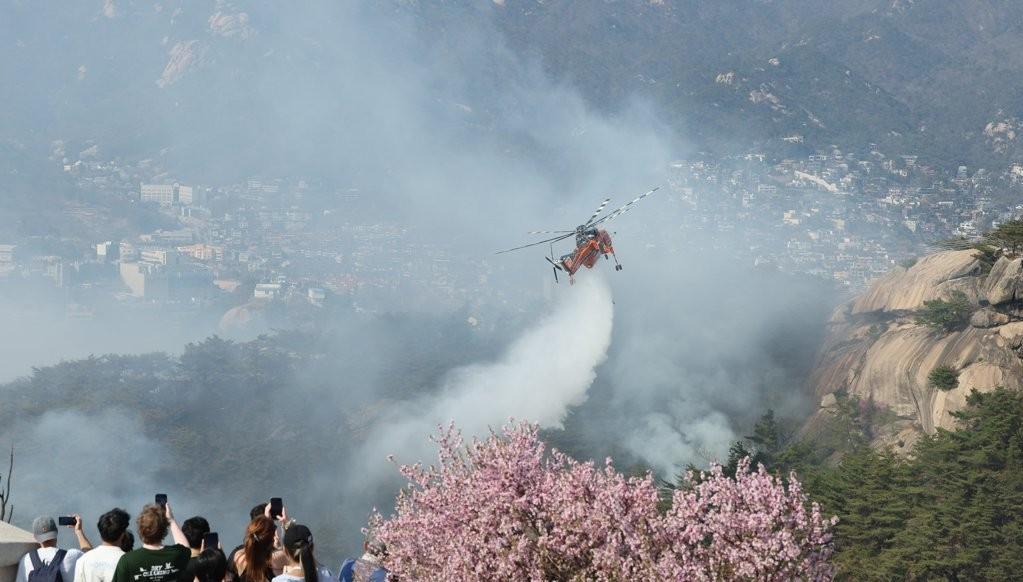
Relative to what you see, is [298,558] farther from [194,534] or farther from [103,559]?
[103,559]

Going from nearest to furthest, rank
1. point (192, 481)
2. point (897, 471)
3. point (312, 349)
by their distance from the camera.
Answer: point (897, 471) → point (192, 481) → point (312, 349)

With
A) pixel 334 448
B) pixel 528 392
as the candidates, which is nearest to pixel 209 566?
pixel 334 448

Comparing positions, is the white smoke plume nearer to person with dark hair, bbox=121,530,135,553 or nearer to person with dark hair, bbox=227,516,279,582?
person with dark hair, bbox=121,530,135,553

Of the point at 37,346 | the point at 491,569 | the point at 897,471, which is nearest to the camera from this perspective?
the point at 491,569

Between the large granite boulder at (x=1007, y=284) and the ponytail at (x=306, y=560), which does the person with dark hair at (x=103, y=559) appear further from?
the large granite boulder at (x=1007, y=284)

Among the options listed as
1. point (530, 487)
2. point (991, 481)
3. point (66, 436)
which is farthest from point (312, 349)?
point (530, 487)

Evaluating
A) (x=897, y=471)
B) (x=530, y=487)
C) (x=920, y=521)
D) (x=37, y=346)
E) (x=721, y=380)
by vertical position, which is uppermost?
(x=37, y=346)

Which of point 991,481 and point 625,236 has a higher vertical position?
point 625,236

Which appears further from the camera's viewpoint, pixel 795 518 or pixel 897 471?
pixel 897 471

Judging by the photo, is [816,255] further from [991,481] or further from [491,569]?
[491,569]
